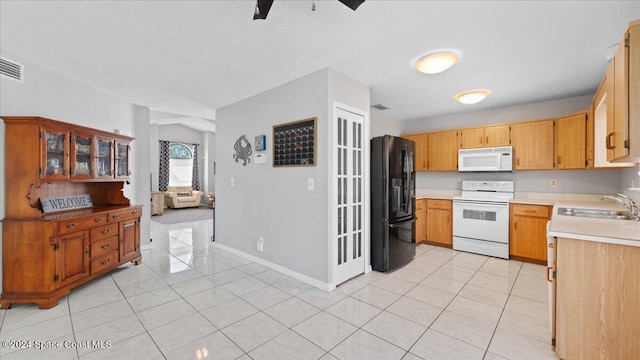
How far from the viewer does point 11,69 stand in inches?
102

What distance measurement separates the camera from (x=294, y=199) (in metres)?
3.19

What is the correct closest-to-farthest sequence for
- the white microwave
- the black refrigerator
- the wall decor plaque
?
the black refrigerator
the wall decor plaque
the white microwave

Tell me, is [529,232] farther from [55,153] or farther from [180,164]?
[180,164]

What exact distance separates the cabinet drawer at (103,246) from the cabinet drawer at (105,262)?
51 millimetres

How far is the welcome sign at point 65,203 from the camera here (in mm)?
2711

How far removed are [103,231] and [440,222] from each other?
502 centimetres

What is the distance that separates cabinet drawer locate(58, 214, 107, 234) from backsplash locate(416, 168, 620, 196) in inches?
216

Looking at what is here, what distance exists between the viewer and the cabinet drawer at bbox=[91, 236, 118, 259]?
2.92 m

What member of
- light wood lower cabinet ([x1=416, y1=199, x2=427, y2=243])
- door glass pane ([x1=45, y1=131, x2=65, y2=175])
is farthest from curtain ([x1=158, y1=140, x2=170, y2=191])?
light wood lower cabinet ([x1=416, y1=199, x2=427, y2=243])

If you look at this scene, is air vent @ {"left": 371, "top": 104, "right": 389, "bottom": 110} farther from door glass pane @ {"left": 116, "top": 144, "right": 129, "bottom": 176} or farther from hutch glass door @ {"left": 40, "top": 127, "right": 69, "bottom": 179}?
hutch glass door @ {"left": 40, "top": 127, "right": 69, "bottom": 179}

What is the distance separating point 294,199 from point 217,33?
1889 millimetres

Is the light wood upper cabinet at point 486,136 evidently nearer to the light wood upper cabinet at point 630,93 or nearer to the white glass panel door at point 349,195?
the white glass panel door at point 349,195

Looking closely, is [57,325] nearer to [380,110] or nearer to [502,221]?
[380,110]

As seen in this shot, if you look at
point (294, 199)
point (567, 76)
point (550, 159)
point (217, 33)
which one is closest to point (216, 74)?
point (217, 33)
